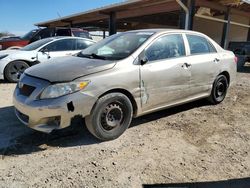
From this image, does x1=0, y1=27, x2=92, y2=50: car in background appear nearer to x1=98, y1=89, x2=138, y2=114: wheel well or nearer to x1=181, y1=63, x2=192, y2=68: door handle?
x1=181, y1=63, x2=192, y2=68: door handle

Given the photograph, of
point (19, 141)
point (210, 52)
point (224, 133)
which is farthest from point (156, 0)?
point (19, 141)

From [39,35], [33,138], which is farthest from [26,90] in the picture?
[39,35]

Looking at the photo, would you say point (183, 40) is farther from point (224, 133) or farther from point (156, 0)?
point (156, 0)

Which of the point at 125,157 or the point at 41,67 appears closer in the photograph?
the point at 125,157

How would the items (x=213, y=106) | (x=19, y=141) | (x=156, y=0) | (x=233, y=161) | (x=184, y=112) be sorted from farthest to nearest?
(x=156, y=0) → (x=213, y=106) → (x=184, y=112) → (x=19, y=141) → (x=233, y=161)

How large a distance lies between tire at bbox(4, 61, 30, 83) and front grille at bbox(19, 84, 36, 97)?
4629 millimetres

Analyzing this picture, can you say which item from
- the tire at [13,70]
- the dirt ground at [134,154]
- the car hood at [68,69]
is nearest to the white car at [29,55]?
the tire at [13,70]

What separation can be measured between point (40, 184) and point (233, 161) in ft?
7.68

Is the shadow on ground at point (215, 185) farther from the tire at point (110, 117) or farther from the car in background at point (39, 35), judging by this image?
the car in background at point (39, 35)

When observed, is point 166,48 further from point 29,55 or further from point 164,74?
point 29,55

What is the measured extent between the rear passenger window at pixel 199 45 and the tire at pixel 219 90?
64 centimetres

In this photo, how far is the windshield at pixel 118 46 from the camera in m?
4.10

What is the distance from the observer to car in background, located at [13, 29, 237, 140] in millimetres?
3365

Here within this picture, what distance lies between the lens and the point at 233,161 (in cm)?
331
